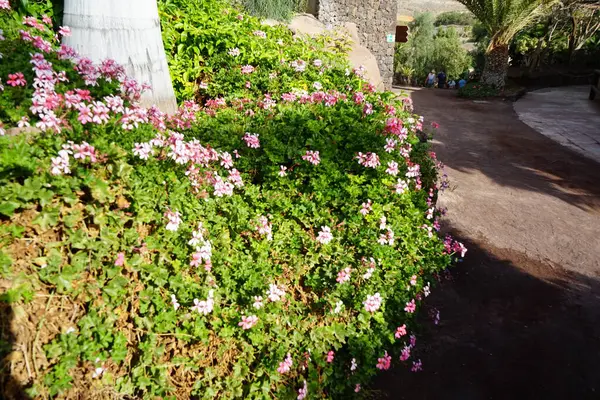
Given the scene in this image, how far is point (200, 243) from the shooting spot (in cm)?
241

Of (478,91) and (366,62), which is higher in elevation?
(366,62)

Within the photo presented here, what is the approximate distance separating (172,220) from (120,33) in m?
2.11

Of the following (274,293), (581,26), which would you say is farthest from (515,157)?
(581,26)

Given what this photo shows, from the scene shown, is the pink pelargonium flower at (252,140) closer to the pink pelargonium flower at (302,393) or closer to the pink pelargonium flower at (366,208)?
the pink pelargonium flower at (366,208)

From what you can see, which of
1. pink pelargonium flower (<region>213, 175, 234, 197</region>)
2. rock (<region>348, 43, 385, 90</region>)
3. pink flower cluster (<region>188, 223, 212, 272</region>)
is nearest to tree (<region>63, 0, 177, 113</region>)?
pink pelargonium flower (<region>213, 175, 234, 197</region>)

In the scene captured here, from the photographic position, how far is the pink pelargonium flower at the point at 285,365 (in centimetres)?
231

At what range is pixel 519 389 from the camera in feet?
12.3

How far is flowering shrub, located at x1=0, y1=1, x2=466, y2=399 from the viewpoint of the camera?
1925mm

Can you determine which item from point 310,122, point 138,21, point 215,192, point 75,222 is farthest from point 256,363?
point 138,21

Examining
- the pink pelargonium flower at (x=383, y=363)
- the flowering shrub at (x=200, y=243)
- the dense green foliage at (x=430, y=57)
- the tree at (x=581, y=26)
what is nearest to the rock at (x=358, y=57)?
the flowering shrub at (x=200, y=243)

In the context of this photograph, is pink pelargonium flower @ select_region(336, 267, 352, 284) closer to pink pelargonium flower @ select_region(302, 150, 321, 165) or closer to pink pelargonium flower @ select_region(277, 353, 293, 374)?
pink pelargonium flower @ select_region(277, 353, 293, 374)

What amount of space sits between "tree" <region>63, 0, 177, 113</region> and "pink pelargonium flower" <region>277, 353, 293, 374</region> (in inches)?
103

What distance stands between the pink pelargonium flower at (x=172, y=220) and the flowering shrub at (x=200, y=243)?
0.01m

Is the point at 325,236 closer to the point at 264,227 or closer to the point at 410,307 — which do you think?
the point at 264,227
